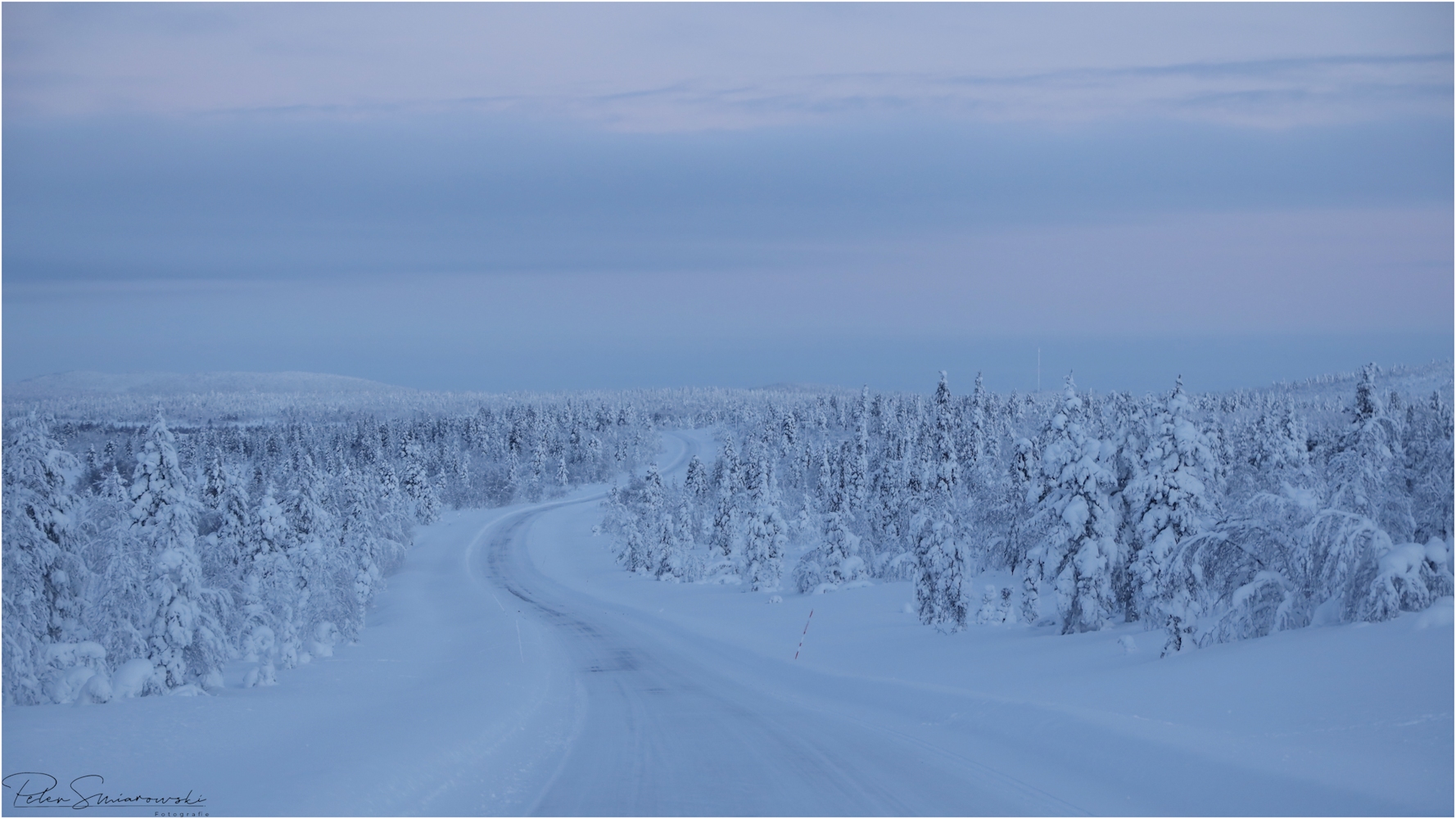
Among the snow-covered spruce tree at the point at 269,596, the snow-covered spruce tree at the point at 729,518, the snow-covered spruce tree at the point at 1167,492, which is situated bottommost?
the snow-covered spruce tree at the point at 729,518

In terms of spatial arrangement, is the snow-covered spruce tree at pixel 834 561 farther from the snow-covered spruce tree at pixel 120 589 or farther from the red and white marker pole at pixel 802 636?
the snow-covered spruce tree at pixel 120 589

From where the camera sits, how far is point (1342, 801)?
26.4 feet

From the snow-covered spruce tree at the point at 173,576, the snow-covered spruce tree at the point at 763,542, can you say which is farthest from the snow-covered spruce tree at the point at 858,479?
the snow-covered spruce tree at the point at 173,576

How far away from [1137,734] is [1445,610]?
14.6 ft

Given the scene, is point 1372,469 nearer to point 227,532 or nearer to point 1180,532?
point 1180,532

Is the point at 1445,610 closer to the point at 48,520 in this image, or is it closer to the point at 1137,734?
the point at 1137,734

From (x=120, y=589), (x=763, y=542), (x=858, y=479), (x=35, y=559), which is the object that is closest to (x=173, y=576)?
(x=120, y=589)

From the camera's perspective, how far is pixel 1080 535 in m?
21.4

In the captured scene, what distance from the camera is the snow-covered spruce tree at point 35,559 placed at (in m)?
15.5

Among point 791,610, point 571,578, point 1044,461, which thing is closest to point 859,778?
point 1044,461

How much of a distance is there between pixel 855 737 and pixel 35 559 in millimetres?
15852

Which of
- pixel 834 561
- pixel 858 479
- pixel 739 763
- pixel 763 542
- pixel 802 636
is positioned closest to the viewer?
pixel 739 763

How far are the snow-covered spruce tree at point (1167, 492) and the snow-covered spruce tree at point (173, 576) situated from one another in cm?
2023

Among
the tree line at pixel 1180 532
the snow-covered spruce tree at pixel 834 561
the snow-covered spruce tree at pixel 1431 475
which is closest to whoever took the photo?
the tree line at pixel 1180 532
